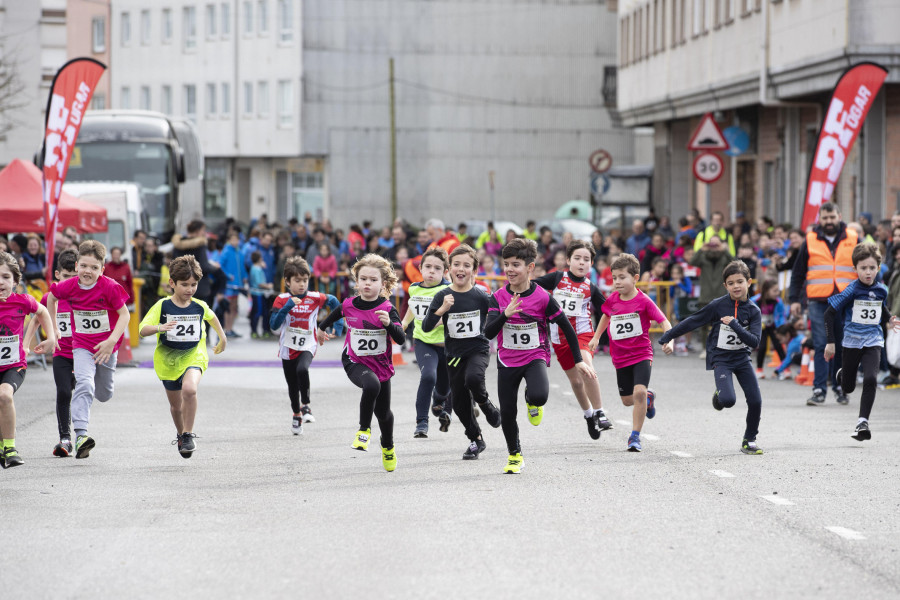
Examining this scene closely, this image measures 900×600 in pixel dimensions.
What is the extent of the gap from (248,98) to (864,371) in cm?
5907

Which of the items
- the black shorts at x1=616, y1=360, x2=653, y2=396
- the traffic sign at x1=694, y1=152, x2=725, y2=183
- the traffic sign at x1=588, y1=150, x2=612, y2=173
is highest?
the traffic sign at x1=588, y1=150, x2=612, y2=173

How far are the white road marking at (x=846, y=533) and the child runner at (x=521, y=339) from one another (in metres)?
2.74

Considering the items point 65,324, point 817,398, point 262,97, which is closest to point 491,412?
A: point 65,324

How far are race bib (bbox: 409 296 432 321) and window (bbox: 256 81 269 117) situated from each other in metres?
56.5

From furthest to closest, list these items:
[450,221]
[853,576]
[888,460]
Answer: [450,221] → [888,460] → [853,576]

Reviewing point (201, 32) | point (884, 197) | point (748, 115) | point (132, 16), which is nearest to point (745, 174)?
point (748, 115)

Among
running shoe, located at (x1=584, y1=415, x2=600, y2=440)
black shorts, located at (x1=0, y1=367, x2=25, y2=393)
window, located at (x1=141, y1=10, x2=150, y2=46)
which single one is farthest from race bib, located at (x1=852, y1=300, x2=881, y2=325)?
window, located at (x1=141, y1=10, x2=150, y2=46)

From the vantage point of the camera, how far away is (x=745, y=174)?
3688 cm

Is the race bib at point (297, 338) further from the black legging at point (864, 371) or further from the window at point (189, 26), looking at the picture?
the window at point (189, 26)

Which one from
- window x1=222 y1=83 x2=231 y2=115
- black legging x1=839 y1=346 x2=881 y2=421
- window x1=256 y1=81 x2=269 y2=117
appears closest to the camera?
black legging x1=839 y1=346 x2=881 y2=421

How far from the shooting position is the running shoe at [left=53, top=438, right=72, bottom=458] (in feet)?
37.2

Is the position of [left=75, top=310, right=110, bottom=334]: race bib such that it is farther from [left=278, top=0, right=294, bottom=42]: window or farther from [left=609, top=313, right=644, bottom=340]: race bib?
[left=278, top=0, right=294, bottom=42]: window

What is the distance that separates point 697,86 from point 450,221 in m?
31.7

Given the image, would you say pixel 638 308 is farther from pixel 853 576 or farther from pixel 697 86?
pixel 697 86
